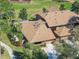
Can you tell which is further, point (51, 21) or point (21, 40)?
point (51, 21)

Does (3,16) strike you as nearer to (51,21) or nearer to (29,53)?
(51,21)

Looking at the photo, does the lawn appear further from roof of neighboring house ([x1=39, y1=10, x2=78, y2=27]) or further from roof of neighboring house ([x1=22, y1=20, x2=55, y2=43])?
roof of neighboring house ([x1=39, y1=10, x2=78, y2=27])

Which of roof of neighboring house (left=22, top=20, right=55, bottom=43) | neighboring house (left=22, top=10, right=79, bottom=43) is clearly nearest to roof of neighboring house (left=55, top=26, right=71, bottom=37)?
neighboring house (left=22, top=10, right=79, bottom=43)

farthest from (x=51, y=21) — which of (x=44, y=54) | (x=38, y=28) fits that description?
(x=44, y=54)

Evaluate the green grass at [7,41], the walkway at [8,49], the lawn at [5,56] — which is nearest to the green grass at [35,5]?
the green grass at [7,41]

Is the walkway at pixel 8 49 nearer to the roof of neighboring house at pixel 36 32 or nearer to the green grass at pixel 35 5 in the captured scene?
Result: the roof of neighboring house at pixel 36 32

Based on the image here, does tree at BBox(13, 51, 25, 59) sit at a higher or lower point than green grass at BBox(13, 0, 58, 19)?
higher

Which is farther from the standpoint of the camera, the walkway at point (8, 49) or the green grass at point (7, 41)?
the green grass at point (7, 41)
